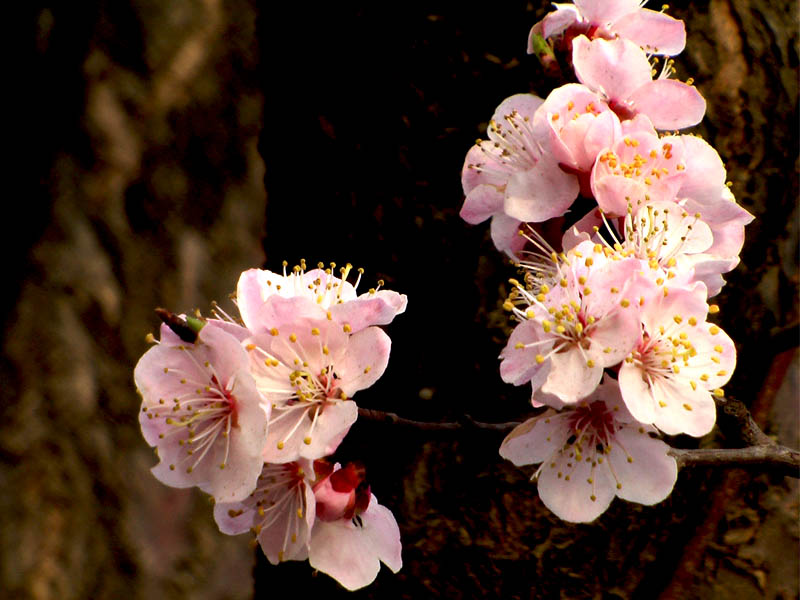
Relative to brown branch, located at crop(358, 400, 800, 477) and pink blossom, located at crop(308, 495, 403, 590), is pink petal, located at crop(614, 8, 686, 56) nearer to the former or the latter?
brown branch, located at crop(358, 400, 800, 477)

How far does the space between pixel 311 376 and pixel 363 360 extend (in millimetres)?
33

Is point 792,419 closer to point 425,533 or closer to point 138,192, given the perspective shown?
point 425,533

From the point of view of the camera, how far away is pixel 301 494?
550 mm

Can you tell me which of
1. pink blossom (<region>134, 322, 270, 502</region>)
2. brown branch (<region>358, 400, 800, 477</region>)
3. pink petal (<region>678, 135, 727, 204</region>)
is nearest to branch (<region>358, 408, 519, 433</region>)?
brown branch (<region>358, 400, 800, 477</region>)

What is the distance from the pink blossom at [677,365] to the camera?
0.50m

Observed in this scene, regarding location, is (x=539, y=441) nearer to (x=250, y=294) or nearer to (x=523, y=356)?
(x=523, y=356)

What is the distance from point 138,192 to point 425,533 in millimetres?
1732

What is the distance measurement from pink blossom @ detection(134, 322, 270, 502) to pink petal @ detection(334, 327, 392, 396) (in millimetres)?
53

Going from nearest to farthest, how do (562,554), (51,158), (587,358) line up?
(587,358) < (562,554) < (51,158)

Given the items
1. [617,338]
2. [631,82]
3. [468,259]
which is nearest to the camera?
[617,338]

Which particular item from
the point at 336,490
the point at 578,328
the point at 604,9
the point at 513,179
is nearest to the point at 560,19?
the point at 604,9

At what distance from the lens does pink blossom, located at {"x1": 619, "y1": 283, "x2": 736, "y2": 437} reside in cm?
50

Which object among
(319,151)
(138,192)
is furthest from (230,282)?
(319,151)

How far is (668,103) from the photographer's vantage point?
610 mm
